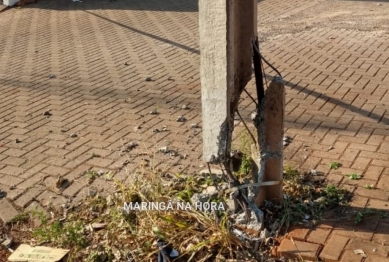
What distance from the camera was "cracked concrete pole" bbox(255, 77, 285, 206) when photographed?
3.82m

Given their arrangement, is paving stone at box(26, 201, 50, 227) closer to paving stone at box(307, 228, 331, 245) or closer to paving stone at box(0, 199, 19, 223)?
paving stone at box(0, 199, 19, 223)

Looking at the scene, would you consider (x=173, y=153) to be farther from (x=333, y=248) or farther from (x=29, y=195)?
(x=333, y=248)

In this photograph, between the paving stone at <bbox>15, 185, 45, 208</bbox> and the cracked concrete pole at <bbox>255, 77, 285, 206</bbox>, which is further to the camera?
the paving stone at <bbox>15, 185, 45, 208</bbox>

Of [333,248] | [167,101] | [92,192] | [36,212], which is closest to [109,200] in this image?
[92,192]

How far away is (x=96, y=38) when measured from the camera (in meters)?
10.3

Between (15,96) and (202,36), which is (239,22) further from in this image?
(15,96)

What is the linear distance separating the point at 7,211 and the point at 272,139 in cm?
218

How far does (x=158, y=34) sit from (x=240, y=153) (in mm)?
6099

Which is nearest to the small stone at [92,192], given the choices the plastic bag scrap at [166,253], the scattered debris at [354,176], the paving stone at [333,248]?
the plastic bag scrap at [166,253]

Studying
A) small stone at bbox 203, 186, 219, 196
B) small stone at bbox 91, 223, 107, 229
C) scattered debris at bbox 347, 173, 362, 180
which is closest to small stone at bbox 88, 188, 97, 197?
small stone at bbox 91, 223, 107, 229

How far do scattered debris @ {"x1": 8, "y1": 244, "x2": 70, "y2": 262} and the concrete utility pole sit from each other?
1168 millimetres

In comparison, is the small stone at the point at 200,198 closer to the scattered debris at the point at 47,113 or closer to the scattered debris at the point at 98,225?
the scattered debris at the point at 98,225

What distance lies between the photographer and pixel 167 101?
6590mm

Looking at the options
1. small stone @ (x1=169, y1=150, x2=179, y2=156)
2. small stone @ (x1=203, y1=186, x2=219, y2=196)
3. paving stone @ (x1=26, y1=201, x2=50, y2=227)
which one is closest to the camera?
small stone @ (x1=203, y1=186, x2=219, y2=196)
